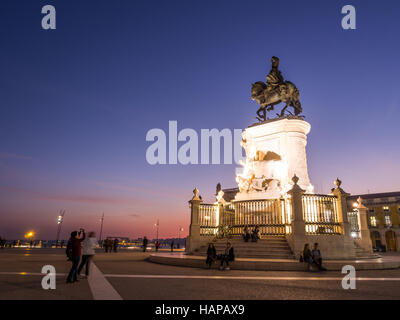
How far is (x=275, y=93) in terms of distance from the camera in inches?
818

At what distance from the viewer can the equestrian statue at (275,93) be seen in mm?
20328

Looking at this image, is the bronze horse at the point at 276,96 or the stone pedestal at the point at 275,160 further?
the bronze horse at the point at 276,96

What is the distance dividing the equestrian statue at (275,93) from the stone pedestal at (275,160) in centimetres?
163

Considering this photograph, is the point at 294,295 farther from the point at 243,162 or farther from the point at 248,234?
the point at 243,162

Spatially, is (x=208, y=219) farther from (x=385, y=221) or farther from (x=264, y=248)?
(x=385, y=221)

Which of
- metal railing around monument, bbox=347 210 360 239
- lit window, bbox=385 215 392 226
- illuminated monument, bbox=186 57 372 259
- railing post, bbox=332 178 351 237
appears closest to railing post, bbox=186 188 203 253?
illuminated monument, bbox=186 57 372 259

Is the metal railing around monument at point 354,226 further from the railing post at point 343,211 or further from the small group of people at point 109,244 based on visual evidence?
the small group of people at point 109,244

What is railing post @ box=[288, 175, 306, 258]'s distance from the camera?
43.6 feet

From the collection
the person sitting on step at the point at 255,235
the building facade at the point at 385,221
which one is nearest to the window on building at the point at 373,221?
the building facade at the point at 385,221

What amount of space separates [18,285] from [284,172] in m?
15.1

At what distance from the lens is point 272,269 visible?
36.1 ft

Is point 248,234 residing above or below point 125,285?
above

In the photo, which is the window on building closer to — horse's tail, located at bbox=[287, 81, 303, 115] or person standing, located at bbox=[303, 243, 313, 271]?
horse's tail, located at bbox=[287, 81, 303, 115]
